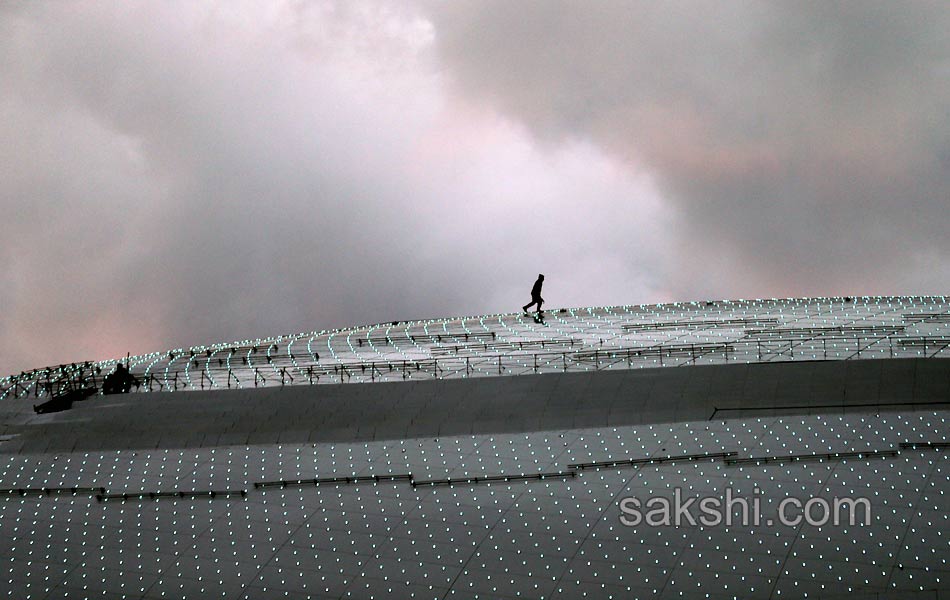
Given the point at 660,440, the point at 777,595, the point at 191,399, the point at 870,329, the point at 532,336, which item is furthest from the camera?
the point at 532,336

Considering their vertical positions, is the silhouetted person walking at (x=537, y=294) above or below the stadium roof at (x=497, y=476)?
above

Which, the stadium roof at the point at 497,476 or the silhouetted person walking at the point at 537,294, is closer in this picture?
the stadium roof at the point at 497,476

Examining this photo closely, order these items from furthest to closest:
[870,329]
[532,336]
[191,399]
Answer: [532,336] → [870,329] → [191,399]

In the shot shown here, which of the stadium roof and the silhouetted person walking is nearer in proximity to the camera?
the stadium roof

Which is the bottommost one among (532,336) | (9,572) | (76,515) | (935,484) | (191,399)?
(935,484)

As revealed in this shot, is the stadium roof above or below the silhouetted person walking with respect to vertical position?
below

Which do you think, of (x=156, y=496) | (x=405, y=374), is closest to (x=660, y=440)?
(x=405, y=374)

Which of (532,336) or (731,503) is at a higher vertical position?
(532,336)

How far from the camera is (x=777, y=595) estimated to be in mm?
22047

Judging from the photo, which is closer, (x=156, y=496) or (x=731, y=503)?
(x=731, y=503)

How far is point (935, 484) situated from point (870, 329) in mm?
13453

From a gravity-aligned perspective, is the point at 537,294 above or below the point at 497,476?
above

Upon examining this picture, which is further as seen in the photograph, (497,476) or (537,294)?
(537,294)

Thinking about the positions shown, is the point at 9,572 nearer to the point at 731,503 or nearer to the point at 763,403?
the point at 731,503
